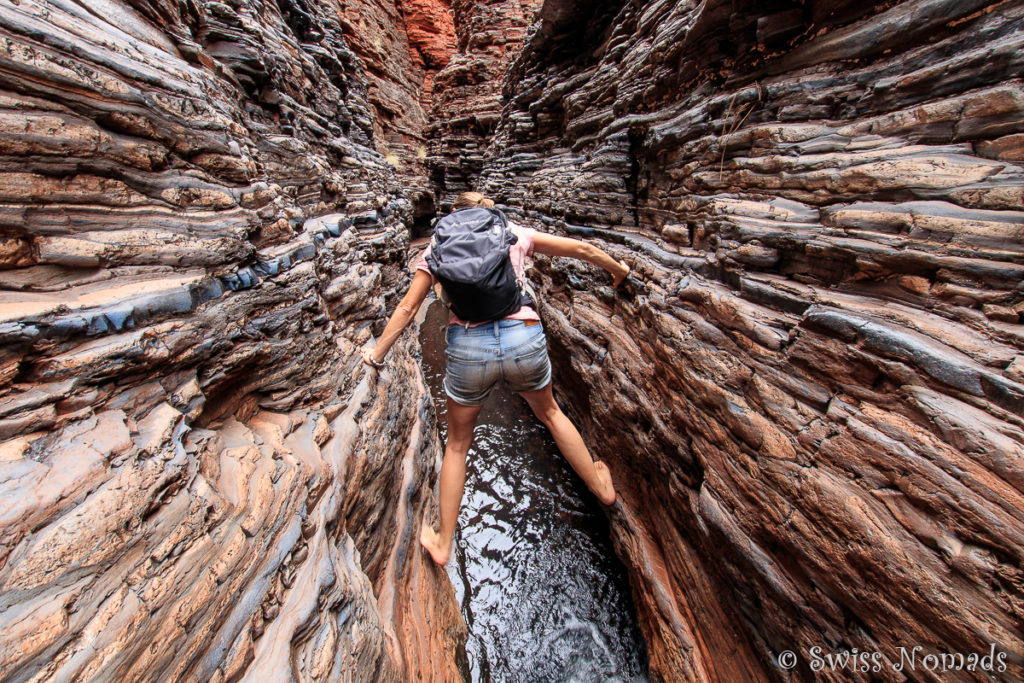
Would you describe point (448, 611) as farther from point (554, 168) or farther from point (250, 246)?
point (554, 168)

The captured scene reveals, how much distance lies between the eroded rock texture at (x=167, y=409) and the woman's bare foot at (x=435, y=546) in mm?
163

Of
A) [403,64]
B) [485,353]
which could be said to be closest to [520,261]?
[485,353]

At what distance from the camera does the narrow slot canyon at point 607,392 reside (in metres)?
1.33

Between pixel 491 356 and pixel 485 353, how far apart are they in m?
0.04

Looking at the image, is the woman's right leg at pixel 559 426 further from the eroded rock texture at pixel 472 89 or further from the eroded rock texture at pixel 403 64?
the eroded rock texture at pixel 472 89

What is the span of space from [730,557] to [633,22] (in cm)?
716

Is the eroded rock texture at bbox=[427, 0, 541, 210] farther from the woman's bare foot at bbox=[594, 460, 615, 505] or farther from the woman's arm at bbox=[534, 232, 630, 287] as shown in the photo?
the woman's bare foot at bbox=[594, 460, 615, 505]

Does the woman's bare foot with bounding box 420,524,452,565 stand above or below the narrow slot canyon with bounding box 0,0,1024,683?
below

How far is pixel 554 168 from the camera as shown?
7586mm

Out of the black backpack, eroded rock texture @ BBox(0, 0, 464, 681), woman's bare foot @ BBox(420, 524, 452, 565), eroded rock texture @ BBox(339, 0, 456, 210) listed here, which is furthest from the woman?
eroded rock texture @ BBox(339, 0, 456, 210)

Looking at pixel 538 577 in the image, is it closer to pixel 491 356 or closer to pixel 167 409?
pixel 491 356

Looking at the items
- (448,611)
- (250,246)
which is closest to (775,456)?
(448,611)

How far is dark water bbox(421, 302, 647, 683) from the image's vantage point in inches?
130

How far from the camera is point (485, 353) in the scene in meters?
2.38
